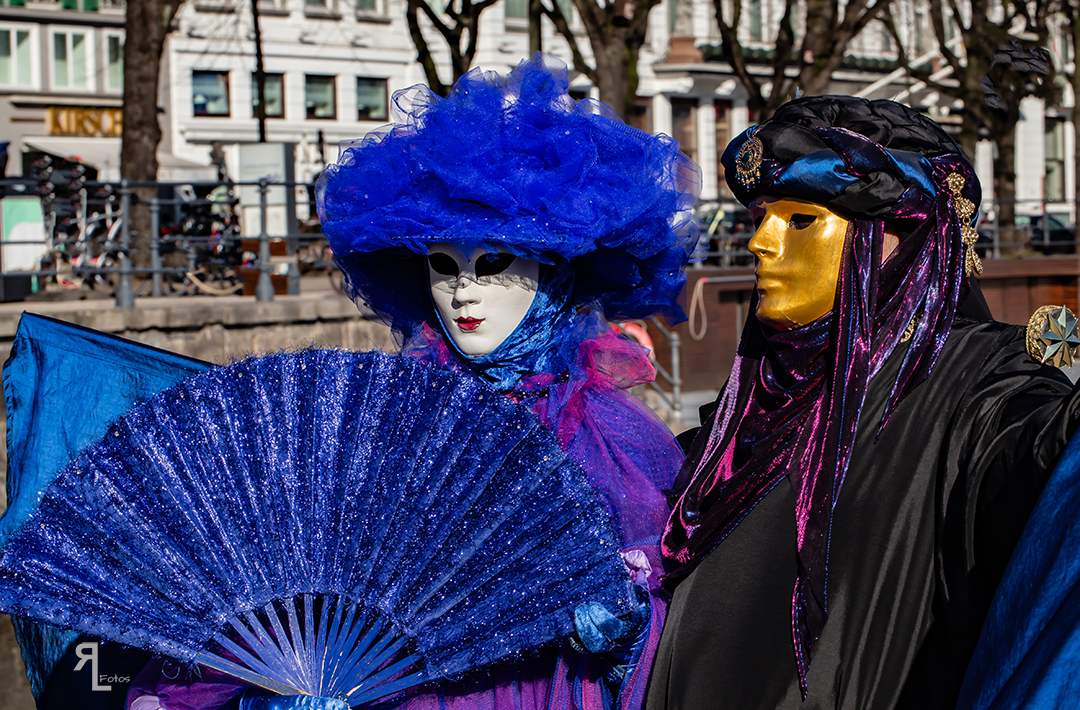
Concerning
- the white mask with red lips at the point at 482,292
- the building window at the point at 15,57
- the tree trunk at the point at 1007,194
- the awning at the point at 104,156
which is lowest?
the white mask with red lips at the point at 482,292

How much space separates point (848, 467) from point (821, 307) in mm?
278

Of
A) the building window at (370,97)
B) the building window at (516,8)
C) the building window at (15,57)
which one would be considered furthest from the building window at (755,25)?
the building window at (15,57)

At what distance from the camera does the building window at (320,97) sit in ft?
76.5

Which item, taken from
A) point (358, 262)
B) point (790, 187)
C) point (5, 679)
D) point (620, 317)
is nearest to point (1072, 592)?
point (790, 187)

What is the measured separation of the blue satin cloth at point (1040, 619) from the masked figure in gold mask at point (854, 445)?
165mm

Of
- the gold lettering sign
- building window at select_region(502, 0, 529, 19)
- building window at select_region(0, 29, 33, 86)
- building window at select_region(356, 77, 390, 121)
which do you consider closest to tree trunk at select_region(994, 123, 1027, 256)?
building window at select_region(502, 0, 529, 19)

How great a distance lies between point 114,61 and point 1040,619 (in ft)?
Result: 82.6

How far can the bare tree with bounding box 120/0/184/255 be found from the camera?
31.5ft

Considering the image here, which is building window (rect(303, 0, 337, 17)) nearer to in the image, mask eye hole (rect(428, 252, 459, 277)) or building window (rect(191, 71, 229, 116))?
building window (rect(191, 71, 229, 116))

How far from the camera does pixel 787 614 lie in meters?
1.84

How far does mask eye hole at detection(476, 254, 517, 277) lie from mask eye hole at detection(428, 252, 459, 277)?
0.05 m

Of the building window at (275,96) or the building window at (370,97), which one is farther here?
the building window at (370,97)

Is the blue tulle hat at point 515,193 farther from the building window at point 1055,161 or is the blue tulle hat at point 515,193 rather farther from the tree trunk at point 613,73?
the building window at point 1055,161

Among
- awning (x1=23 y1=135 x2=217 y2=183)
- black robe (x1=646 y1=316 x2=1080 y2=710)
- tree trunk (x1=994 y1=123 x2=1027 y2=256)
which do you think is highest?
awning (x1=23 y1=135 x2=217 y2=183)
